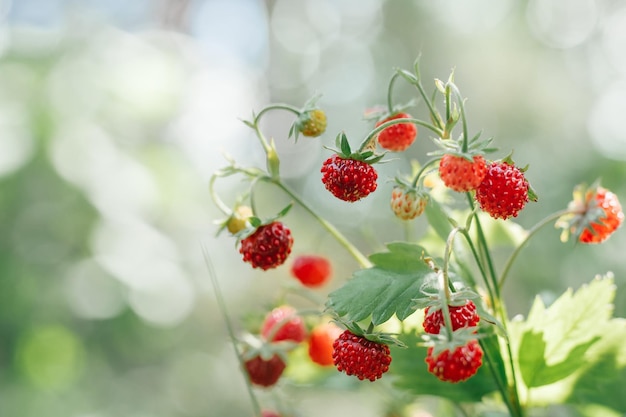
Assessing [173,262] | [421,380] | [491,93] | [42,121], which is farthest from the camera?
[491,93]

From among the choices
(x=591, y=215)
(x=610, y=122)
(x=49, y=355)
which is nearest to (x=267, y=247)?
(x=591, y=215)

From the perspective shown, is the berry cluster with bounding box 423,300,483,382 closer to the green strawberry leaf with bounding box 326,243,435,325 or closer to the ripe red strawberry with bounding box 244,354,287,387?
the green strawberry leaf with bounding box 326,243,435,325

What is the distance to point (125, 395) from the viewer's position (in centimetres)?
324

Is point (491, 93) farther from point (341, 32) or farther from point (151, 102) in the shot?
point (151, 102)

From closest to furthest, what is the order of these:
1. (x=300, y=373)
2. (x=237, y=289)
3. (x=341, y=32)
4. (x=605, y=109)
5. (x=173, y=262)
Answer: (x=300, y=373) < (x=173, y=262) < (x=605, y=109) < (x=237, y=289) < (x=341, y=32)

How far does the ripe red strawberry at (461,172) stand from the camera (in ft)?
1.46

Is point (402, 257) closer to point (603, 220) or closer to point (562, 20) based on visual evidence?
point (603, 220)

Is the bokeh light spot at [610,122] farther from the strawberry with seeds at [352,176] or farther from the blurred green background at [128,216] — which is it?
the strawberry with seeds at [352,176]

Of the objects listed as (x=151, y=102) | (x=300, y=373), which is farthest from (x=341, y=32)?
(x=300, y=373)

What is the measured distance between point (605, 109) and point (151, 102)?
2419 millimetres

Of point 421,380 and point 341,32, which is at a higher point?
point 341,32

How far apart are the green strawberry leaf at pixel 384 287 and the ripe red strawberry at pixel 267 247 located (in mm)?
59

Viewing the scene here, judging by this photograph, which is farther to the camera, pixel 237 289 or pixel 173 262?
pixel 237 289

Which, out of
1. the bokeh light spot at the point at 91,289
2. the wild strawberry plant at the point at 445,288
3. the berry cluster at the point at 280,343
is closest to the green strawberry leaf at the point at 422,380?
the wild strawberry plant at the point at 445,288
